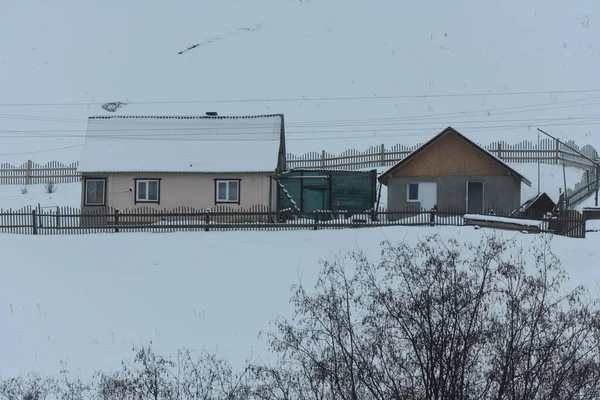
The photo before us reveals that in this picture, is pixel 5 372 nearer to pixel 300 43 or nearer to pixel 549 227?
pixel 549 227

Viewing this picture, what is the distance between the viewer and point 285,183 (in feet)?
108

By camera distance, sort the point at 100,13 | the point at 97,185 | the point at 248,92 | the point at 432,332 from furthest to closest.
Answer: the point at 100,13 → the point at 248,92 → the point at 97,185 → the point at 432,332

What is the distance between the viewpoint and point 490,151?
131 feet

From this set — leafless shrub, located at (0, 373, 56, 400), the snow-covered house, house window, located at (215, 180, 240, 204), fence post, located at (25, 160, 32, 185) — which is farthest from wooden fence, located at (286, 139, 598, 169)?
leafless shrub, located at (0, 373, 56, 400)

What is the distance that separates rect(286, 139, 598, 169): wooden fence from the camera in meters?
39.5

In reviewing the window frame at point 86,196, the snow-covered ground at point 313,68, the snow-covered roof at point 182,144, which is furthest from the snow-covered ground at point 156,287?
the snow-covered ground at point 313,68

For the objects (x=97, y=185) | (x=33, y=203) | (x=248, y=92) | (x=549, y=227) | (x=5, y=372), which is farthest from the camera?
(x=248, y=92)

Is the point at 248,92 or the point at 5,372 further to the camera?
the point at 248,92

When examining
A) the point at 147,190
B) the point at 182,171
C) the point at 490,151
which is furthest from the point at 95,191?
the point at 490,151

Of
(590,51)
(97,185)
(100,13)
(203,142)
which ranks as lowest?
(97,185)

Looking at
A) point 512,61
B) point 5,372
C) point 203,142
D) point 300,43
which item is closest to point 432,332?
point 5,372

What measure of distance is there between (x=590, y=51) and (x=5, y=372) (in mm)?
55335

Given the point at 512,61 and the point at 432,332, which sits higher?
the point at 512,61

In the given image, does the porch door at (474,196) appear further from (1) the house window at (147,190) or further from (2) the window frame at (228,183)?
(1) the house window at (147,190)
